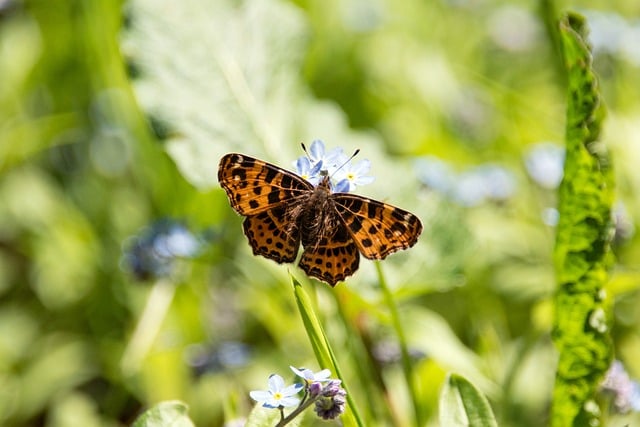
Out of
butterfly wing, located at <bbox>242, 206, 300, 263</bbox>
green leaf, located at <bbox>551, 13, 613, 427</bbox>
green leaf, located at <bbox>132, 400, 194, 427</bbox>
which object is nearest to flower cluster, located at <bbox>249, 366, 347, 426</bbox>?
green leaf, located at <bbox>132, 400, 194, 427</bbox>

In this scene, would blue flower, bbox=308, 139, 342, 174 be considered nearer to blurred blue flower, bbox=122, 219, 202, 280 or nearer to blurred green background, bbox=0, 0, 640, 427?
A: blurred green background, bbox=0, 0, 640, 427

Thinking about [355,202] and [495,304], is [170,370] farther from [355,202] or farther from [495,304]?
[355,202]

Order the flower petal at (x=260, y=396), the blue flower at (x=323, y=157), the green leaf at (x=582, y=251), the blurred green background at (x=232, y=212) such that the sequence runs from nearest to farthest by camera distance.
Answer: the flower petal at (x=260, y=396)
the blue flower at (x=323, y=157)
the green leaf at (x=582, y=251)
the blurred green background at (x=232, y=212)

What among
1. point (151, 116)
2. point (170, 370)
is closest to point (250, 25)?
point (151, 116)

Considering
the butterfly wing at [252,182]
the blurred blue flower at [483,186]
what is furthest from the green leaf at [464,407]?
the blurred blue flower at [483,186]

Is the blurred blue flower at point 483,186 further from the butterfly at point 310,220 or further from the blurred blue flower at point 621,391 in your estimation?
the butterfly at point 310,220
